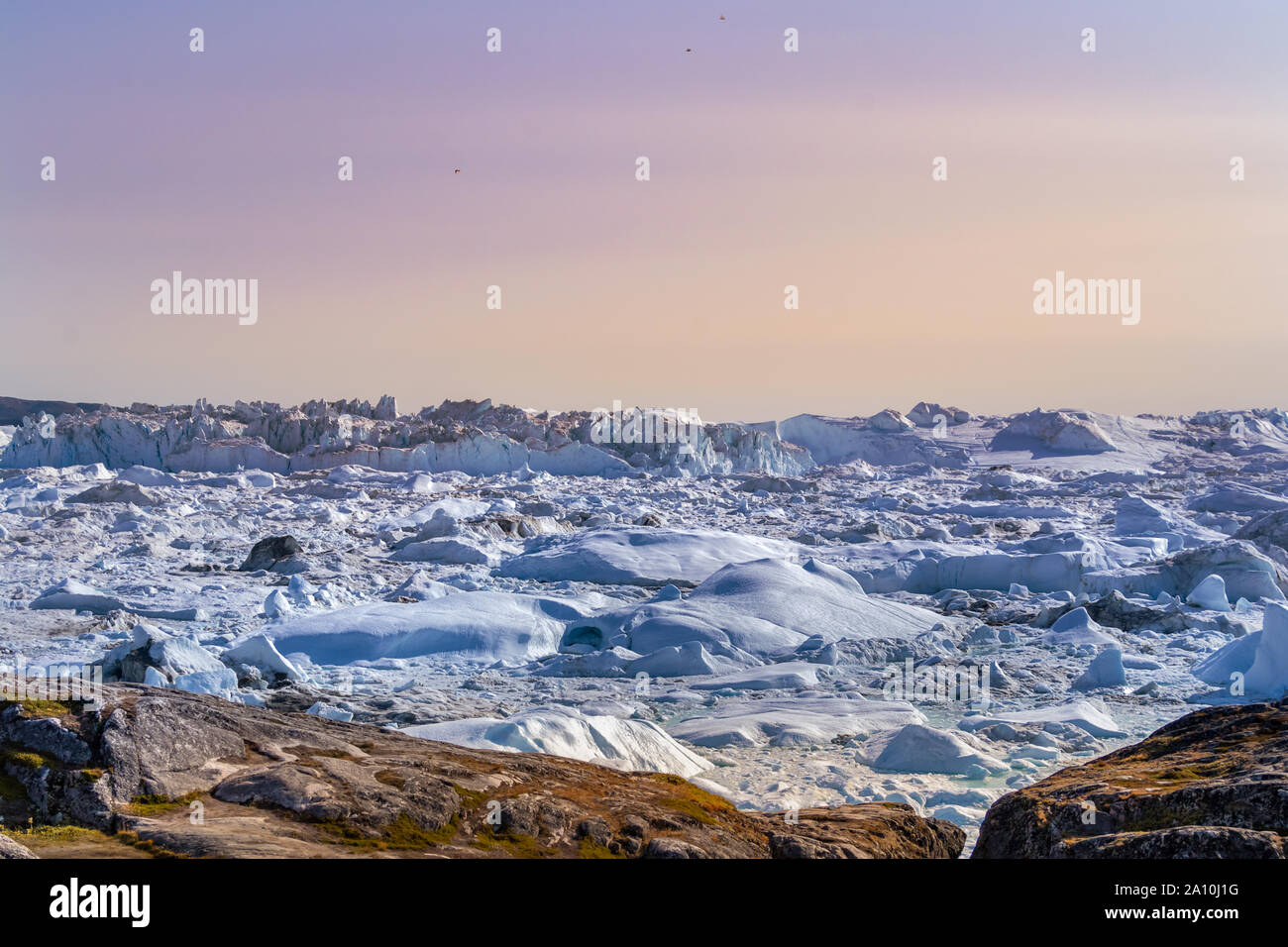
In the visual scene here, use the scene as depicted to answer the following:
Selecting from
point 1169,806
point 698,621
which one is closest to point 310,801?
point 1169,806

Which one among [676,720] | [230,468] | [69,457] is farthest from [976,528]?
[69,457]

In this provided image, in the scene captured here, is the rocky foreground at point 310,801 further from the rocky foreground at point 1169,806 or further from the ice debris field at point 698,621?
the ice debris field at point 698,621

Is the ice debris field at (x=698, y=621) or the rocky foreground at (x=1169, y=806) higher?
the rocky foreground at (x=1169, y=806)

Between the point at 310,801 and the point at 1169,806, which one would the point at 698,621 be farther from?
the point at 310,801

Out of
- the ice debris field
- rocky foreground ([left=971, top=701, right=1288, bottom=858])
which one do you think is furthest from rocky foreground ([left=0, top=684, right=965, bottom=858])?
the ice debris field

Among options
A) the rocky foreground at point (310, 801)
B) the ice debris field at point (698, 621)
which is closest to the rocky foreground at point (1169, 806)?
the rocky foreground at point (310, 801)

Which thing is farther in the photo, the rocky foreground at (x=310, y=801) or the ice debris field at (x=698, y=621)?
the ice debris field at (x=698, y=621)
